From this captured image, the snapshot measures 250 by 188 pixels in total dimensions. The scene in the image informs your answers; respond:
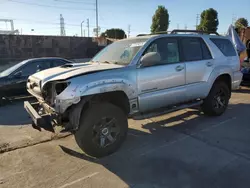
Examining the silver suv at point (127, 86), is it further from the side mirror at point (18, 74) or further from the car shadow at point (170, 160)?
the side mirror at point (18, 74)

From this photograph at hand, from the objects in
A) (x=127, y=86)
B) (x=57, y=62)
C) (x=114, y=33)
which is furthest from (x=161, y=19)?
(x=127, y=86)

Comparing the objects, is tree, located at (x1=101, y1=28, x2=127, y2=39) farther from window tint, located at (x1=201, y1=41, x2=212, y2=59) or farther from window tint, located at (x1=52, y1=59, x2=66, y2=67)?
window tint, located at (x1=201, y1=41, x2=212, y2=59)

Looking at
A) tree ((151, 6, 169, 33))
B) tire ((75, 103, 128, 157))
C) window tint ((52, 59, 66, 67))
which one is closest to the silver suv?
tire ((75, 103, 128, 157))

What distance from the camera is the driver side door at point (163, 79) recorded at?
4598 mm

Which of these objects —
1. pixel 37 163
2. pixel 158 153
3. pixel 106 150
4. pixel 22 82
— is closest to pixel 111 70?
pixel 106 150

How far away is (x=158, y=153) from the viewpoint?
4.30 meters

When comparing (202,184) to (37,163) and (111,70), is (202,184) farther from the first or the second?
(37,163)

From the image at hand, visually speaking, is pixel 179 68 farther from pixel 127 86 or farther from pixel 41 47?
pixel 41 47

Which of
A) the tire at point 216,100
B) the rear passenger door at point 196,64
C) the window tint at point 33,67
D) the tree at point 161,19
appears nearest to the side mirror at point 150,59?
the rear passenger door at point 196,64

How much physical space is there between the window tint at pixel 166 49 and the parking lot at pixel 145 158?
1.51 meters

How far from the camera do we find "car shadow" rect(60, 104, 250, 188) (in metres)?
3.43

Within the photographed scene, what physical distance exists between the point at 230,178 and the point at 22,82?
6.87 m

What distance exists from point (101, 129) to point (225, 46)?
13.3ft

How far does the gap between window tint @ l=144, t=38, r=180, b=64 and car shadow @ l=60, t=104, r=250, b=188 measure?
4.94 feet
